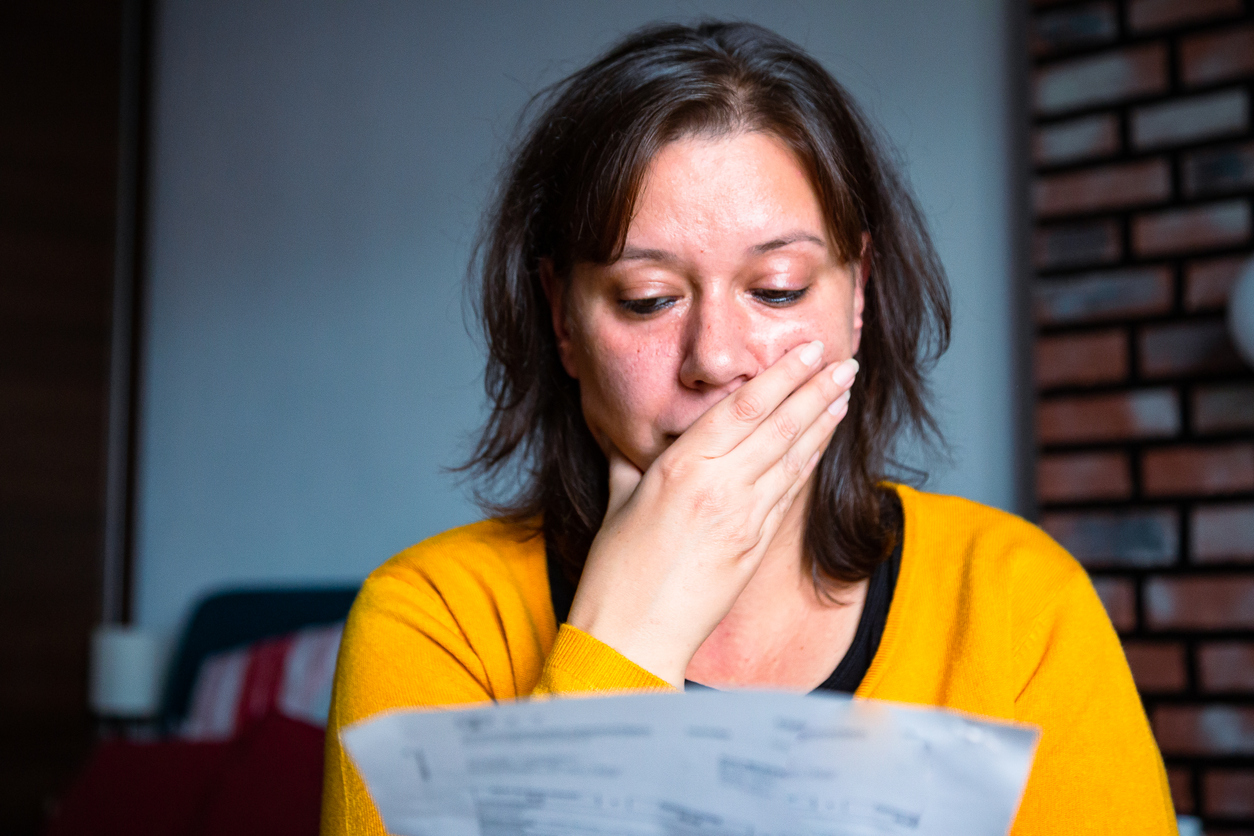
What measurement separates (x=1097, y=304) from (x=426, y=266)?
1.90 metres

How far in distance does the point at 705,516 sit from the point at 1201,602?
5.17 ft

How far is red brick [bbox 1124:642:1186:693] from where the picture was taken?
6.71ft

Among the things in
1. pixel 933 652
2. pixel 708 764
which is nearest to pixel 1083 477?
pixel 933 652

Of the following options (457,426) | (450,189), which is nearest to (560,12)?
(450,189)

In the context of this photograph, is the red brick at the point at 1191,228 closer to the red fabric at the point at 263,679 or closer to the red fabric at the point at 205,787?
the red fabric at the point at 205,787

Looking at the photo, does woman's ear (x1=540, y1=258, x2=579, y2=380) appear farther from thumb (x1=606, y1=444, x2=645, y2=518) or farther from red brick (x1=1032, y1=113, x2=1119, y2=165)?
red brick (x1=1032, y1=113, x2=1119, y2=165)

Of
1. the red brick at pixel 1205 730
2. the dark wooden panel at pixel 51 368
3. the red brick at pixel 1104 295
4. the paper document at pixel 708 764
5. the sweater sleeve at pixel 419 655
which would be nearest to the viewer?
the paper document at pixel 708 764

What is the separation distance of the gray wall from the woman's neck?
1.47 metres

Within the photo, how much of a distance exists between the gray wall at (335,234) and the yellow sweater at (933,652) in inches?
57.4

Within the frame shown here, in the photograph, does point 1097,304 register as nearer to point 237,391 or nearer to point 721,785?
point 721,785

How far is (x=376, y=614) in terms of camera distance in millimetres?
1077

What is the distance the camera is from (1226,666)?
79.1 inches

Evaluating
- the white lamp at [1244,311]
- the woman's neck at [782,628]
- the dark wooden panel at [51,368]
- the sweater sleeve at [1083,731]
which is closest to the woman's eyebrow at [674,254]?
the woman's neck at [782,628]

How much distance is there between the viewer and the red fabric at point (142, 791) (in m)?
2.19
